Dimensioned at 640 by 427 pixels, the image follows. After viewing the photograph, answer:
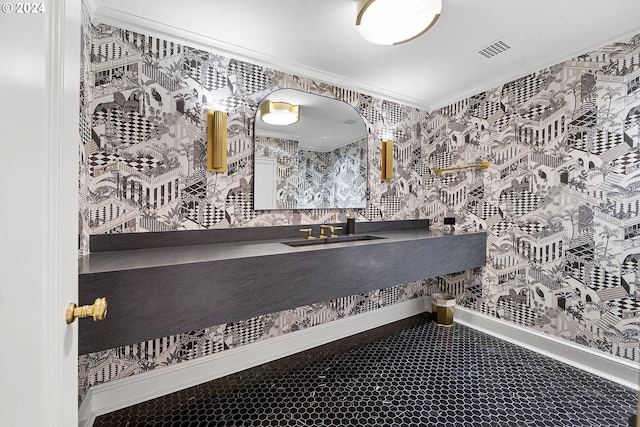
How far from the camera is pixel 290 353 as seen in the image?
2.31 meters

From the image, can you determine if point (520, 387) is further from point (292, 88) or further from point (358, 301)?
point (292, 88)

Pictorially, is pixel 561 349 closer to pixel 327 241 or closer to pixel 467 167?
pixel 467 167

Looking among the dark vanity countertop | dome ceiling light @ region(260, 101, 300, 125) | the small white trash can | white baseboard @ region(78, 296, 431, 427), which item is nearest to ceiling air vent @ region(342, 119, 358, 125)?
dome ceiling light @ region(260, 101, 300, 125)

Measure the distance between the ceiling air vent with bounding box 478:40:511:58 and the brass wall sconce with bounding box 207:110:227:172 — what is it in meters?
1.96

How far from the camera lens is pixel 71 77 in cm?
65

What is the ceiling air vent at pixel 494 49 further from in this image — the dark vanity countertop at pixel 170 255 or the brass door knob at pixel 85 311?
the brass door knob at pixel 85 311

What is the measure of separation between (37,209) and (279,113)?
1953mm

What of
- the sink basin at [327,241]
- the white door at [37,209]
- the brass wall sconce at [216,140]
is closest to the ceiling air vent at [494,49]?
the sink basin at [327,241]

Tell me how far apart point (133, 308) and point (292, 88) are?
6.25 feet

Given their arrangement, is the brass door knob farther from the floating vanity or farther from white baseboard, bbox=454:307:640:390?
white baseboard, bbox=454:307:640:390

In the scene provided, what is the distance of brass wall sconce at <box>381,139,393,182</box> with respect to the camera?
9.50 feet

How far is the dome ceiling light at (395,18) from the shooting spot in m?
1.56

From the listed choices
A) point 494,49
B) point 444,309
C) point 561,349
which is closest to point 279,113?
point 494,49

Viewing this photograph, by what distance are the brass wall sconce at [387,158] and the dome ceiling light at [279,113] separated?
983mm
